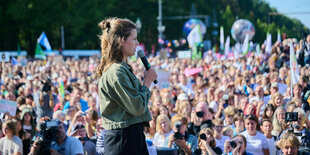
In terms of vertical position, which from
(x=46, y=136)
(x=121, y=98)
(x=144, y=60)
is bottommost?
(x=46, y=136)

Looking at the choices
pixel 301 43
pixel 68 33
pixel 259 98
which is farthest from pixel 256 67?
pixel 68 33

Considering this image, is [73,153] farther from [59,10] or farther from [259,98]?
[59,10]

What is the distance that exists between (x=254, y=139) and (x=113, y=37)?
3.60 m

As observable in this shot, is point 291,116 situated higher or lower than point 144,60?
lower

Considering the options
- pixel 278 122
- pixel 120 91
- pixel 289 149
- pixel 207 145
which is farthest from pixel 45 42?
pixel 120 91

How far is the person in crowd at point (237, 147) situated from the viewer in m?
5.71

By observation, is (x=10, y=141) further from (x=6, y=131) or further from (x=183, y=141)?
(x=183, y=141)

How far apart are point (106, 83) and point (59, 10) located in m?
46.4

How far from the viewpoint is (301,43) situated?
41.3 ft

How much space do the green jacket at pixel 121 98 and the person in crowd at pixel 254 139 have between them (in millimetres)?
3283

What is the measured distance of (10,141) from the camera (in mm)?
6352

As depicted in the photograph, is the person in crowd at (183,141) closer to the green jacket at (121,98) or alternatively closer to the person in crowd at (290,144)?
the person in crowd at (290,144)

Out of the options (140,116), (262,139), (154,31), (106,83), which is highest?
(154,31)

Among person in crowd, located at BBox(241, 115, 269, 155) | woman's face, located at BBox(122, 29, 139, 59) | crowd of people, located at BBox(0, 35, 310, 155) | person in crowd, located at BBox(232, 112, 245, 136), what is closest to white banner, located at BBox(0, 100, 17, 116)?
crowd of people, located at BBox(0, 35, 310, 155)
